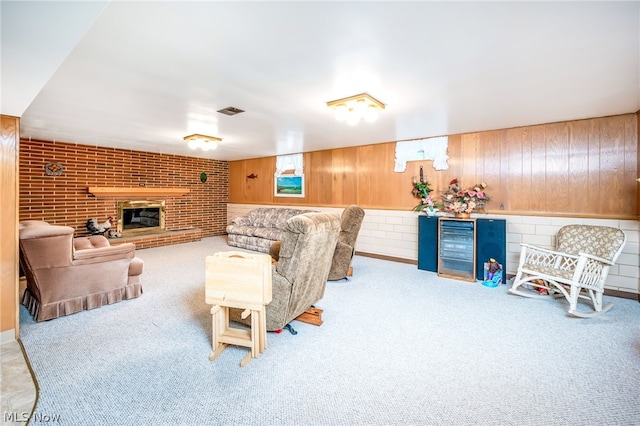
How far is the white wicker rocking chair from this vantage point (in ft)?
10.3

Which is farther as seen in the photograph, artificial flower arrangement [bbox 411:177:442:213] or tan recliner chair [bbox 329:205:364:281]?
artificial flower arrangement [bbox 411:177:442:213]

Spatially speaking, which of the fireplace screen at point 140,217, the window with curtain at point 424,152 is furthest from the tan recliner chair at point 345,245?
the fireplace screen at point 140,217

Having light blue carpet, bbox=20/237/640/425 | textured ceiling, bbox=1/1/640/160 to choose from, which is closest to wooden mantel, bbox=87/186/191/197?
textured ceiling, bbox=1/1/640/160

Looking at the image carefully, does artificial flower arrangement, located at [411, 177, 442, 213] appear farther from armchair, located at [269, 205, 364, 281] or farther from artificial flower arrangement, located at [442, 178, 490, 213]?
armchair, located at [269, 205, 364, 281]

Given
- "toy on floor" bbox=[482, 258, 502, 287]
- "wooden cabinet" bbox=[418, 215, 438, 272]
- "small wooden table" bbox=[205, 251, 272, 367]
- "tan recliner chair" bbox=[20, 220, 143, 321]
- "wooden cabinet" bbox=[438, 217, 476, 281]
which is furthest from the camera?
"wooden cabinet" bbox=[418, 215, 438, 272]

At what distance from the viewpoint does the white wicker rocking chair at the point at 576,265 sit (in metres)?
3.12

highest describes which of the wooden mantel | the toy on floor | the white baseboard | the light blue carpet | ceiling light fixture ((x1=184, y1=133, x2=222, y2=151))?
ceiling light fixture ((x1=184, y1=133, x2=222, y2=151))

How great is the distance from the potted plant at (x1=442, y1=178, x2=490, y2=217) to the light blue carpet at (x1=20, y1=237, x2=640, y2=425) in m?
1.54

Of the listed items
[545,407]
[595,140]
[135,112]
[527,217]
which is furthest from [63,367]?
[595,140]

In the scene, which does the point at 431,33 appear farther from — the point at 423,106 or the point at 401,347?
the point at 401,347

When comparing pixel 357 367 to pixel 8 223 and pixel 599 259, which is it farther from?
pixel 8 223

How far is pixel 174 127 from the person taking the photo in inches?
174

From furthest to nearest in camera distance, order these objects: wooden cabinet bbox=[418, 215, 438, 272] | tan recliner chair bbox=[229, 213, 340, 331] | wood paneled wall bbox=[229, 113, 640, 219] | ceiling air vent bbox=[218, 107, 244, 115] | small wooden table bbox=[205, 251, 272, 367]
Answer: wooden cabinet bbox=[418, 215, 438, 272], wood paneled wall bbox=[229, 113, 640, 219], ceiling air vent bbox=[218, 107, 244, 115], tan recliner chair bbox=[229, 213, 340, 331], small wooden table bbox=[205, 251, 272, 367]

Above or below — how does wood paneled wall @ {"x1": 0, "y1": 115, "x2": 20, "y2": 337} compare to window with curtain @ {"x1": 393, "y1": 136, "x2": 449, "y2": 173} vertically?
below
